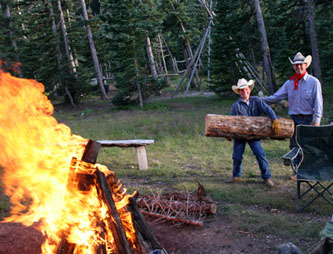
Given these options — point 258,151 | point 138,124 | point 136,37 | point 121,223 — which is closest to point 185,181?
point 258,151

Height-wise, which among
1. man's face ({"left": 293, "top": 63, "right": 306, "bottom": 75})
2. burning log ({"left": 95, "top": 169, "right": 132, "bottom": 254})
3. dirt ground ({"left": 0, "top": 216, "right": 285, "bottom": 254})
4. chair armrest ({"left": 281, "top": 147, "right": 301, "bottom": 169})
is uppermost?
man's face ({"left": 293, "top": 63, "right": 306, "bottom": 75})

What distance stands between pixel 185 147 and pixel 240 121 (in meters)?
3.70

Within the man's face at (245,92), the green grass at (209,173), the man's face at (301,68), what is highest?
the man's face at (301,68)

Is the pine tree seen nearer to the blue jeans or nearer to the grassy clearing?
the grassy clearing

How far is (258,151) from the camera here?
571 centimetres


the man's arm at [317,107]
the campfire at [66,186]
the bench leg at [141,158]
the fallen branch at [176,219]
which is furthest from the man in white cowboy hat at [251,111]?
the campfire at [66,186]

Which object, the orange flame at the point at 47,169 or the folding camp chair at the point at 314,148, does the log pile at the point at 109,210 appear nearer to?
the orange flame at the point at 47,169

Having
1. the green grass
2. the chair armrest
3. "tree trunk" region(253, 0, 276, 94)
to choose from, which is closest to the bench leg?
the green grass

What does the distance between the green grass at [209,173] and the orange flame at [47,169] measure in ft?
6.75

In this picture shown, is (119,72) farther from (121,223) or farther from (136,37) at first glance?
(121,223)

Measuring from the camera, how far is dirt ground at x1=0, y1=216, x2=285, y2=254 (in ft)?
12.6

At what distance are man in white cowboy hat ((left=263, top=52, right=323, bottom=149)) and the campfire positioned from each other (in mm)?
3527

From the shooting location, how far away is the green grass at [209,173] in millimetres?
4469

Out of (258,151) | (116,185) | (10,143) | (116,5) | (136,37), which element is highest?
(116,5)
